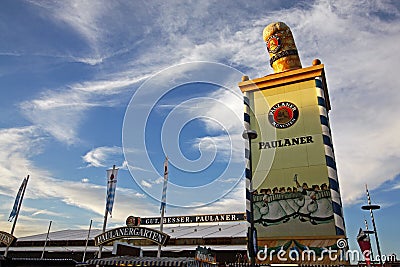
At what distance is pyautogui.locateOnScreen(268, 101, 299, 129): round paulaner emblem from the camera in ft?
61.6

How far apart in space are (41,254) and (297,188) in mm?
35474

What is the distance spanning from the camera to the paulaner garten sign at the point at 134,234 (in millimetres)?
18906

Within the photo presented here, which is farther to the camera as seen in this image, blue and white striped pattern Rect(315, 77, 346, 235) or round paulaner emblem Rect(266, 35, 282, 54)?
round paulaner emblem Rect(266, 35, 282, 54)

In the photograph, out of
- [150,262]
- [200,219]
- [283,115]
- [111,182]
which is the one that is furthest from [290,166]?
[200,219]

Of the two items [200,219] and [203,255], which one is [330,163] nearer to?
[203,255]

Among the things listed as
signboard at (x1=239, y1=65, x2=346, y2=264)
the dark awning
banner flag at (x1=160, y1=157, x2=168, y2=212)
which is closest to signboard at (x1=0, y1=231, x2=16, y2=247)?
banner flag at (x1=160, y1=157, x2=168, y2=212)

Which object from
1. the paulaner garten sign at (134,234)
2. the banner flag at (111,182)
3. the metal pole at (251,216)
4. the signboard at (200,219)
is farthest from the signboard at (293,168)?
the signboard at (200,219)

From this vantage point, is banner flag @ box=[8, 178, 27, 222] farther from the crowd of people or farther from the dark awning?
the crowd of people

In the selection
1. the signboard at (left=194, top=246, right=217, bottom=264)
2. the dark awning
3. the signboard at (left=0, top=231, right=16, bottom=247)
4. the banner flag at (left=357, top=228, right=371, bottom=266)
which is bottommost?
the dark awning

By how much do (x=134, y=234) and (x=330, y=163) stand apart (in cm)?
1215

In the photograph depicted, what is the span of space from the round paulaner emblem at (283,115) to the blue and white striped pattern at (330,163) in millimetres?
1484

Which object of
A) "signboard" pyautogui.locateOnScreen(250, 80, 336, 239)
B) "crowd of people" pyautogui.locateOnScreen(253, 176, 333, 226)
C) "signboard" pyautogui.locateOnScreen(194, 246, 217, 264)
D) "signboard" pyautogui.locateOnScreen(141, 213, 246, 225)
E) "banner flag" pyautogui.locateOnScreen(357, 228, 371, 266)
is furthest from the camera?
"signboard" pyautogui.locateOnScreen(141, 213, 246, 225)

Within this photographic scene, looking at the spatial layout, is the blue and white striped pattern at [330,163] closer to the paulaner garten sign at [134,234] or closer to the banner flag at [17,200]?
the paulaner garten sign at [134,234]

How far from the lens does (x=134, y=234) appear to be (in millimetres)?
19406
